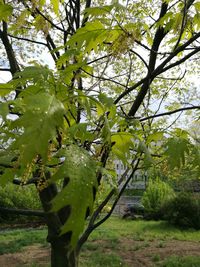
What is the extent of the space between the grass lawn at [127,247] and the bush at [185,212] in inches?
15.6

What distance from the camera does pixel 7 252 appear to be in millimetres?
8750

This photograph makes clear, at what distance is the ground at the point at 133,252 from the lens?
7.68 meters

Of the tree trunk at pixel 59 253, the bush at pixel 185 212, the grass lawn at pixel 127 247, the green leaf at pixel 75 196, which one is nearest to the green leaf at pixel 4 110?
the green leaf at pixel 75 196

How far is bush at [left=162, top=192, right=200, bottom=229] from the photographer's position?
12781 millimetres

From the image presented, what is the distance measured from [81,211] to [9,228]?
13.6 metres

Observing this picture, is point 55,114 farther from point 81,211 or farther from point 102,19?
point 102,19

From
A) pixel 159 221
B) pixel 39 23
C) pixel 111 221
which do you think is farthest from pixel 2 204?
pixel 39 23

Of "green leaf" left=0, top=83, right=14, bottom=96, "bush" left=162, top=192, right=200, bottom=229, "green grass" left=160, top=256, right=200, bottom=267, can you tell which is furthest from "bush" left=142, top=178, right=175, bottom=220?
"green leaf" left=0, top=83, right=14, bottom=96

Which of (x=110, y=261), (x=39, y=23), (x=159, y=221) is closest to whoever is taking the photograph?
(x=39, y=23)

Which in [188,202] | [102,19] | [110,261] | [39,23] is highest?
[39,23]

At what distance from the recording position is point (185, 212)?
510 inches

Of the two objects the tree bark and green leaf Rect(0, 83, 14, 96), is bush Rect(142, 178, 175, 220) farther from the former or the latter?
green leaf Rect(0, 83, 14, 96)

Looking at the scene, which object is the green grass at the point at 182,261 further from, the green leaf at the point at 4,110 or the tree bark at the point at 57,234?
the green leaf at the point at 4,110

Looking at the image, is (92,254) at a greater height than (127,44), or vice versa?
(127,44)
